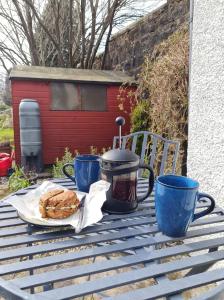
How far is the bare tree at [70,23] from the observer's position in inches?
280

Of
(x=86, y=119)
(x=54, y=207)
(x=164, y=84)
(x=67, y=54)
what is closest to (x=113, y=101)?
(x=86, y=119)

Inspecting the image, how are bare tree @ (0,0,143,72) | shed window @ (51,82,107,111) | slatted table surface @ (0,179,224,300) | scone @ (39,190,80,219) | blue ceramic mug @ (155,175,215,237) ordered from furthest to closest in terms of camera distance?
1. bare tree @ (0,0,143,72)
2. shed window @ (51,82,107,111)
3. scone @ (39,190,80,219)
4. blue ceramic mug @ (155,175,215,237)
5. slatted table surface @ (0,179,224,300)

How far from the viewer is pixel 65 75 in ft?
18.1

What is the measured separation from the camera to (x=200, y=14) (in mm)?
1962

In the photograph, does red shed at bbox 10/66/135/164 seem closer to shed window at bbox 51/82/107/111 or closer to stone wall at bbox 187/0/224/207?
shed window at bbox 51/82/107/111

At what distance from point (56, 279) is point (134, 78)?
5.73 m

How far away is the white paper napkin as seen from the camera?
89cm

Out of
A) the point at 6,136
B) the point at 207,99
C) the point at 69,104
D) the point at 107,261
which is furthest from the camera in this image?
the point at 6,136

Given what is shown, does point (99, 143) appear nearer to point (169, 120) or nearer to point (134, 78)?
point (134, 78)

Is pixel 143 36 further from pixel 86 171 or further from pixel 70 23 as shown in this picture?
pixel 86 171

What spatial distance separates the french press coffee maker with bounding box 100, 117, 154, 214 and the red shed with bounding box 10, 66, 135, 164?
15.1 feet

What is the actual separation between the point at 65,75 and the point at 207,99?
13.7 feet

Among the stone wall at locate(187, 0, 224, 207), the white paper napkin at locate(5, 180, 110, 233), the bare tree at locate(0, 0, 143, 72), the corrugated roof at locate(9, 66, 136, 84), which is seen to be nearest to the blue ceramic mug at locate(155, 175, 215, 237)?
the white paper napkin at locate(5, 180, 110, 233)

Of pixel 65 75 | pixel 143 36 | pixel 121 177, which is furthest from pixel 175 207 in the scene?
pixel 143 36
